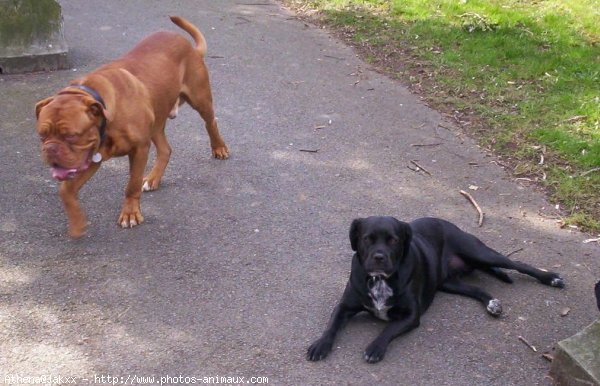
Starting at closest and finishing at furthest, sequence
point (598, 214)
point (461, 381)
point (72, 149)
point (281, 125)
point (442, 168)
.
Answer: point (461, 381) < point (72, 149) < point (598, 214) < point (442, 168) < point (281, 125)

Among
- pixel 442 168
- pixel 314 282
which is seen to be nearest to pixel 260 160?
pixel 442 168

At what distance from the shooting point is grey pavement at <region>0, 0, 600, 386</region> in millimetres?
4020

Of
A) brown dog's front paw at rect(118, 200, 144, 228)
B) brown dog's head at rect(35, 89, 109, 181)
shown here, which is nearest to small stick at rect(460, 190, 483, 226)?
brown dog's front paw at rect(118, 200, 144, 228)

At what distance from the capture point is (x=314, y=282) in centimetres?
472

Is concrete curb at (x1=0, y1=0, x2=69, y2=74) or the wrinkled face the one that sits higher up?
the wrinkled face

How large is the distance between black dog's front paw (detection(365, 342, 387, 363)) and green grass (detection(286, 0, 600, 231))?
214 cm

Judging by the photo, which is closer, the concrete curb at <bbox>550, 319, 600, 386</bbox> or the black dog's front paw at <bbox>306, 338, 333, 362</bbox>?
the concrete curb at <bbox>550, 319, 600, 386</bbox>

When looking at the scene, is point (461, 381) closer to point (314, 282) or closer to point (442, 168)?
point (314, 282)

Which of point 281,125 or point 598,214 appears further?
point 281,125

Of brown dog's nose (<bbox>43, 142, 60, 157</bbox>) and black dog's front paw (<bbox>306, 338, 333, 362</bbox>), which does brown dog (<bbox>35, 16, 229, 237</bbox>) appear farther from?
black dog's front paw (<bbox>306, 338, 333, 362</bbox>)

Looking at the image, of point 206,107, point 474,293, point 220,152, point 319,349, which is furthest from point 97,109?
point 474,293

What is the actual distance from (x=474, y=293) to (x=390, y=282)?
2.17ft

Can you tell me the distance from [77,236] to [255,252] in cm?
119

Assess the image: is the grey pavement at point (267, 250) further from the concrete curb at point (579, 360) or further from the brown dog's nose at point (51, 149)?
the brown dog's nose at point (51, 149)
